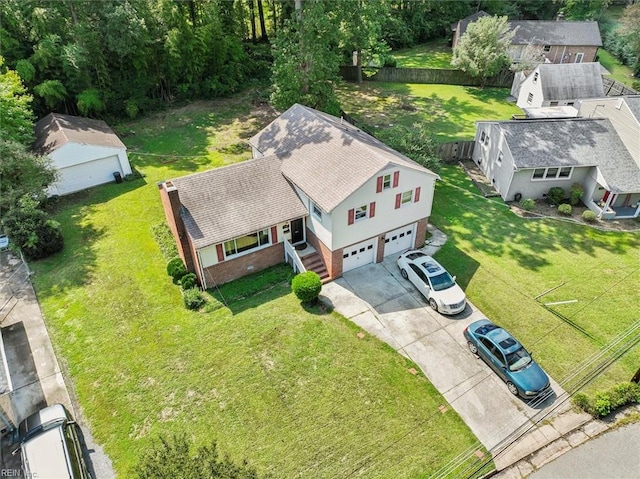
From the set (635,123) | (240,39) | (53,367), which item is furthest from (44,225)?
(635,123)

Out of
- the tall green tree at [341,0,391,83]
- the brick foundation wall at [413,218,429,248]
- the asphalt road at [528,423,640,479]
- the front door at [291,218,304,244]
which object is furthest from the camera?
the tall green tree at [341,0,391,83]

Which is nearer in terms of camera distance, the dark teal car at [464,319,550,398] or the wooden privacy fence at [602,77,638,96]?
the dark teal car at [464,319,550,398]

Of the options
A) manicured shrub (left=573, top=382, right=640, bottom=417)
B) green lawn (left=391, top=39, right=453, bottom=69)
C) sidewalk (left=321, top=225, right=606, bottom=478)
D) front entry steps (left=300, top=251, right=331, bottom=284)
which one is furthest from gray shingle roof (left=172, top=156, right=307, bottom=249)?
green lawn (left=391, top=39, right=453, bottom=69)

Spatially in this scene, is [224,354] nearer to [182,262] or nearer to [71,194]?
[182,262]

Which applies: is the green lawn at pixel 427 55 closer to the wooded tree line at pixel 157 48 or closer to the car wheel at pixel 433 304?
the wooded tree line at pixel 157 48

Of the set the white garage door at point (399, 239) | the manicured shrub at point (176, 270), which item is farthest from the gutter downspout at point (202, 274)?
the white garage door at point (399, 239)

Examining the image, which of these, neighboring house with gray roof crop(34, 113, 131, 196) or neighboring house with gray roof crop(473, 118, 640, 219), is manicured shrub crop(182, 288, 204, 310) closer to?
neighboring house with gray roof crop(34, 113, 131, 196)
